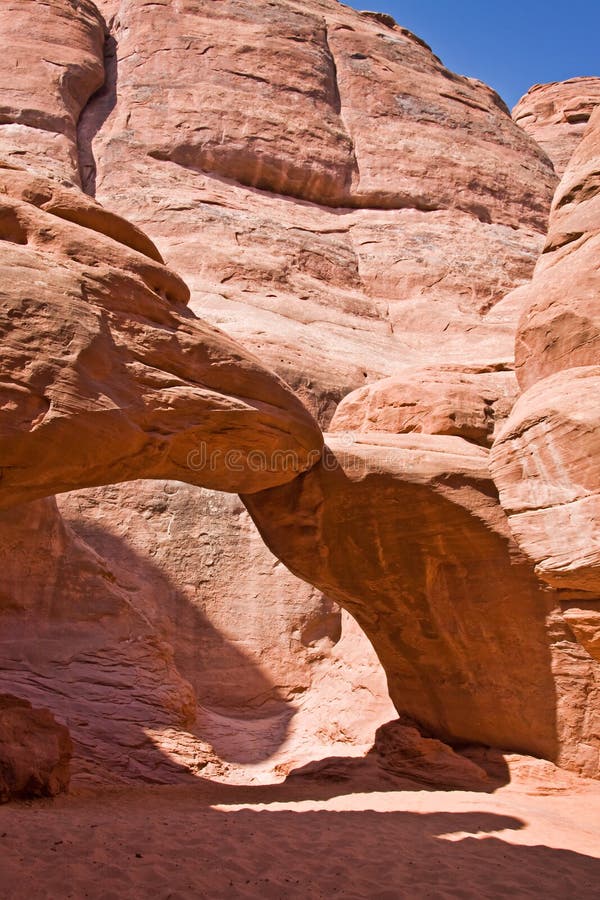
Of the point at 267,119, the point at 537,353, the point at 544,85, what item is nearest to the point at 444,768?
the point at 537,353

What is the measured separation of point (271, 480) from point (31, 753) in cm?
349

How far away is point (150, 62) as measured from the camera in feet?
75.7

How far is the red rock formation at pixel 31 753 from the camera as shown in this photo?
7730 mm

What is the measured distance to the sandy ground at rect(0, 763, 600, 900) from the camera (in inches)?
212

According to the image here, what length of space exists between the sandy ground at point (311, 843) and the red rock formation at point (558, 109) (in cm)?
2797

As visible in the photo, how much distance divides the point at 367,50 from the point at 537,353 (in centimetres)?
1998

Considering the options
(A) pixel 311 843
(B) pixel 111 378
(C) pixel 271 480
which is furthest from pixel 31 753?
(B) pixel 111 378

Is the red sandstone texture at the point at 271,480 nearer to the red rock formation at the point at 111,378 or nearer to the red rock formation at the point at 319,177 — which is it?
the red rock formation at the point at 111,378

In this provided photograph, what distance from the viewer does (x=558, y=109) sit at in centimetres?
3431

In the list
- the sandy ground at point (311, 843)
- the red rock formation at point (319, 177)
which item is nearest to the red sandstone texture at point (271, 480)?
the red rock formation at point (319, 177)

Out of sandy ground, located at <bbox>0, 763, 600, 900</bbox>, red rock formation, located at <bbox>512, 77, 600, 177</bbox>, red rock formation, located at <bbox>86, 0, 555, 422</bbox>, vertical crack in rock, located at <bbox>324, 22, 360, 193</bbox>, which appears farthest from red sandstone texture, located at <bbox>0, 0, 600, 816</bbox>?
red rock formation, located at <bbox>512, 77, 600, 177</bbox>

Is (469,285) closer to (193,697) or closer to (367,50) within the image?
(367,50)

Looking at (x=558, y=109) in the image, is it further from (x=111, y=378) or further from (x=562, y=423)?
(x=111, y=378)

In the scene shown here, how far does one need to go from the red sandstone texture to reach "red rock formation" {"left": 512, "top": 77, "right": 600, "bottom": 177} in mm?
14599
